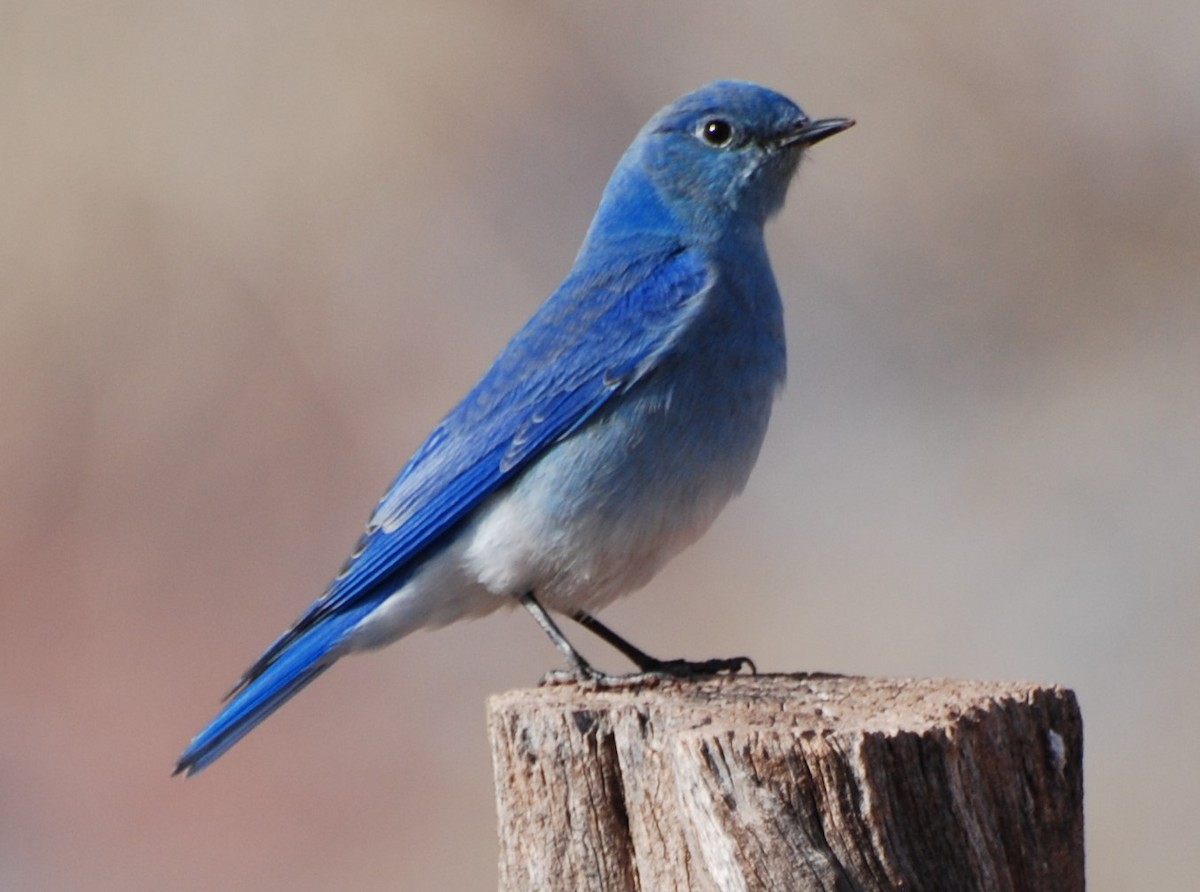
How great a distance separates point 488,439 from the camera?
4836 millimetres

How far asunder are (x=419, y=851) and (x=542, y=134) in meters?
3.70

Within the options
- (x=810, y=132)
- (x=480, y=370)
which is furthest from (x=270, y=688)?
(x=480, y=370)

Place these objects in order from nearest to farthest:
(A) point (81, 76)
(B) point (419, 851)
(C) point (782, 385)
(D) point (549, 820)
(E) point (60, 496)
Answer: (D) point (549, 820) < (C) point (782, 385) < (B) point (419, 851) < (E) point (60, 496) < (A) point (81, 76)

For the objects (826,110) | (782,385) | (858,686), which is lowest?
(858,686)

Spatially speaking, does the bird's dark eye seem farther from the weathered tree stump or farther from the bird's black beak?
the weathered tree stump

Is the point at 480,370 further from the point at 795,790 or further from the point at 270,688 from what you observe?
the point at 795,790

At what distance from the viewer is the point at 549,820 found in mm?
3361

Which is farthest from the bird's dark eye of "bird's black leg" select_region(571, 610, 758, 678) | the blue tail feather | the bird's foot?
the blue tail feather

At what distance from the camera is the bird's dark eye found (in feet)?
17.3

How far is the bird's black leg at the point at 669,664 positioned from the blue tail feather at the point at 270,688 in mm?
641

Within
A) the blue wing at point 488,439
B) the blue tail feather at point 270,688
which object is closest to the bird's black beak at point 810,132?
the blue wing at point 488,439

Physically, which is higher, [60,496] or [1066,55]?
[1066,55]

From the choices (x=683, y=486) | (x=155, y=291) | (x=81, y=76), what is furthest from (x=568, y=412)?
(x=81, y=76)

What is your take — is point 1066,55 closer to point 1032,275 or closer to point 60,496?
point 1032,275
